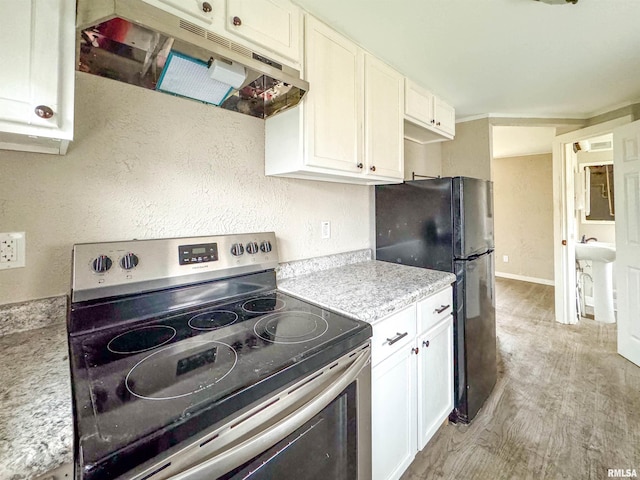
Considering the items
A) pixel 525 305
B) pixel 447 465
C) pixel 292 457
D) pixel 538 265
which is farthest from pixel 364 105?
pixel 538 265

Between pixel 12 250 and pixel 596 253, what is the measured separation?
15.3 ft

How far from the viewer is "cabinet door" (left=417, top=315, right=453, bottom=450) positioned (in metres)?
1.39

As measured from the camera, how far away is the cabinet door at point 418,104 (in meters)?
1.93

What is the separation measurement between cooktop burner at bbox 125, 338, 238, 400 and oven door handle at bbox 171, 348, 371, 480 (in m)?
0.14

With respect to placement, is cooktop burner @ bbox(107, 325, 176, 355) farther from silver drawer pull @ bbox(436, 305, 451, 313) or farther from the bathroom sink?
the bathroom sink

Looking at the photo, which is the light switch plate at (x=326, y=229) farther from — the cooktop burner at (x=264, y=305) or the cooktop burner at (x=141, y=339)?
the cooktop burner at (x=141, y=339)

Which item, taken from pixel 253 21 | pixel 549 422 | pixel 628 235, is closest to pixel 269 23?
pixel 253 21

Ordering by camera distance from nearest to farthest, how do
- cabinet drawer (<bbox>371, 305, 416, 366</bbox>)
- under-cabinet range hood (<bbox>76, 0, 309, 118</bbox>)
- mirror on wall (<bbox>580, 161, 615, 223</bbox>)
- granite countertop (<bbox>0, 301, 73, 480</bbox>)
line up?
granite countertop (<bbox>0, 301, 73, 480</bbox>)
under-cabinet range hood (<bbox>76, 0, 309, 118</bbox>)
cabinet drawer (<bbox>371, 305, 416, 366</bbox>)
mirror on wall (<bbox>580, 161, 615, 223</bbox>)

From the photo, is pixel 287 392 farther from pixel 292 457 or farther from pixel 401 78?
pixel 401 78

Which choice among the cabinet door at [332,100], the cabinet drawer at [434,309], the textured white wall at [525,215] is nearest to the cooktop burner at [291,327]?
the cabinet drawer at [434,309]

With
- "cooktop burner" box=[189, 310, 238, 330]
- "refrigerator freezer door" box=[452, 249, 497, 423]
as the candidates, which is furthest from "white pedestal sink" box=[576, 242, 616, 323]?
"cooktop burner" box=[189, 310, 238, 330]

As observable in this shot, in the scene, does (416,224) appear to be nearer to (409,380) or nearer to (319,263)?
(319,263)

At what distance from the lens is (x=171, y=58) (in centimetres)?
95

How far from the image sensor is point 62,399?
0.60 m
